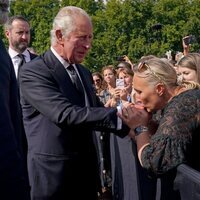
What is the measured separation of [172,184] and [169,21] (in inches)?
2726

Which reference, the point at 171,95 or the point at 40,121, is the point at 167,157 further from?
the point at 40,121

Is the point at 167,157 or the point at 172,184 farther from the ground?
the point at 167,157

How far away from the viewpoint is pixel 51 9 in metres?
71.1

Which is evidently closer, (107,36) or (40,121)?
(40,121)

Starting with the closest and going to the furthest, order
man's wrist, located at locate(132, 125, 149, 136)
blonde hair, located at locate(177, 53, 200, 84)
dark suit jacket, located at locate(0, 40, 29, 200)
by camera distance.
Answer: dark suit jacket, located at locate(0, 40, 29, 200) → man's wrist, located at locate(132, 125, 149, 136) → blonde hair, located at locate(177, 53, 200, 84)

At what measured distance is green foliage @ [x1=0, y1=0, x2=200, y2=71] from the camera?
63.7 metres

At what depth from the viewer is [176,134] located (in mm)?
3203

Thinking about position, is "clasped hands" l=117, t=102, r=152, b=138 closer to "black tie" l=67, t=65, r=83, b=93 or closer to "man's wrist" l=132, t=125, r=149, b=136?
"man's wrist" l=132, t=125, r=149, b=136

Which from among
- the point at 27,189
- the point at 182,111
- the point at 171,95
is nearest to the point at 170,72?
the point at 171,95

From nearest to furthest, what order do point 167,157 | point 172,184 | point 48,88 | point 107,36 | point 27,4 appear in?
point 167,157 → point 172,184 → point 48,88 → point 107,36 → point 27,4

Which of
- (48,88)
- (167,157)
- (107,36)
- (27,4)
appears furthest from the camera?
(27,4)

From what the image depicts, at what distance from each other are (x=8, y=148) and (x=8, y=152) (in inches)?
0.8

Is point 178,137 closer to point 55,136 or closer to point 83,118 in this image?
point 83,118

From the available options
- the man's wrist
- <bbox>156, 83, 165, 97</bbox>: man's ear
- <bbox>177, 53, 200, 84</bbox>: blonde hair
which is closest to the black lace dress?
<bbox>156, 83, 165, 97</bbox>: man's ear
